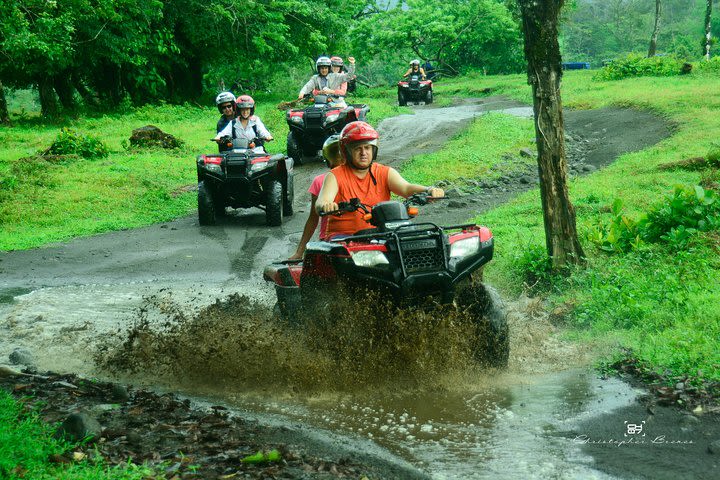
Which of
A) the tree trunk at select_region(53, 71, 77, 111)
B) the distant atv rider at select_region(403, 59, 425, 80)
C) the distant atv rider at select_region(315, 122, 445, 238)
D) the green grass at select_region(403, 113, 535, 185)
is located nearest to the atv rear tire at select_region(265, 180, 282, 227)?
the green grass at select_region(403, 113, 535, 185)

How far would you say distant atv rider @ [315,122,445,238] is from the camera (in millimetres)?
6699

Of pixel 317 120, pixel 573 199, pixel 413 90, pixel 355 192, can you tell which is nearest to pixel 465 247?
pixel 355 192

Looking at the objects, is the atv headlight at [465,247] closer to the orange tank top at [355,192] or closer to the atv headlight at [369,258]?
the atv headlight at [369,258]

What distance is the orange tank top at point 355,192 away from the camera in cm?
672

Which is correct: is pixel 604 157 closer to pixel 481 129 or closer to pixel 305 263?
pixel 481 129

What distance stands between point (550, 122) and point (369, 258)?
12.0 feet

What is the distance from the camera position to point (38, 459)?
13.7 feet

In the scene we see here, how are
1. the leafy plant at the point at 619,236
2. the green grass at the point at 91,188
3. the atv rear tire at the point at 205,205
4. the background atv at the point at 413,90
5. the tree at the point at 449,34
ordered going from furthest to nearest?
1. the tree at the point at 449,34
2. the background atv at the point at 413,90
3. the green grass at the point at 91,188
4. the atv rear tire at the point at 205,205
5. the leafy plant at the point at 619,236

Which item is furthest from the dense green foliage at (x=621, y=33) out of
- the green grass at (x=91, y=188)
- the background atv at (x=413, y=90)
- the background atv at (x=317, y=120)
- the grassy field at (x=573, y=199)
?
the background atv at (x=317, y=120)

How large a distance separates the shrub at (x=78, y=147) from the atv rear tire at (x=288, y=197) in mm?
7643

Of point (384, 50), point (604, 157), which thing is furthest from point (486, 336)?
point (384, 50)

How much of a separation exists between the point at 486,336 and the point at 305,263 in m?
1.40

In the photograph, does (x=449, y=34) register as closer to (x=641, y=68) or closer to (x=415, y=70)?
(x=415, y=70)

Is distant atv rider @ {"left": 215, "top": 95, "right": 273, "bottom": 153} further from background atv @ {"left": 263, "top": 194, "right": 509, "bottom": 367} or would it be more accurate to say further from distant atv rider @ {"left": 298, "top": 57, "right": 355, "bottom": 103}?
background atv @ {"left": 263, "top": 194, "right": 509, "bottom": 367}
